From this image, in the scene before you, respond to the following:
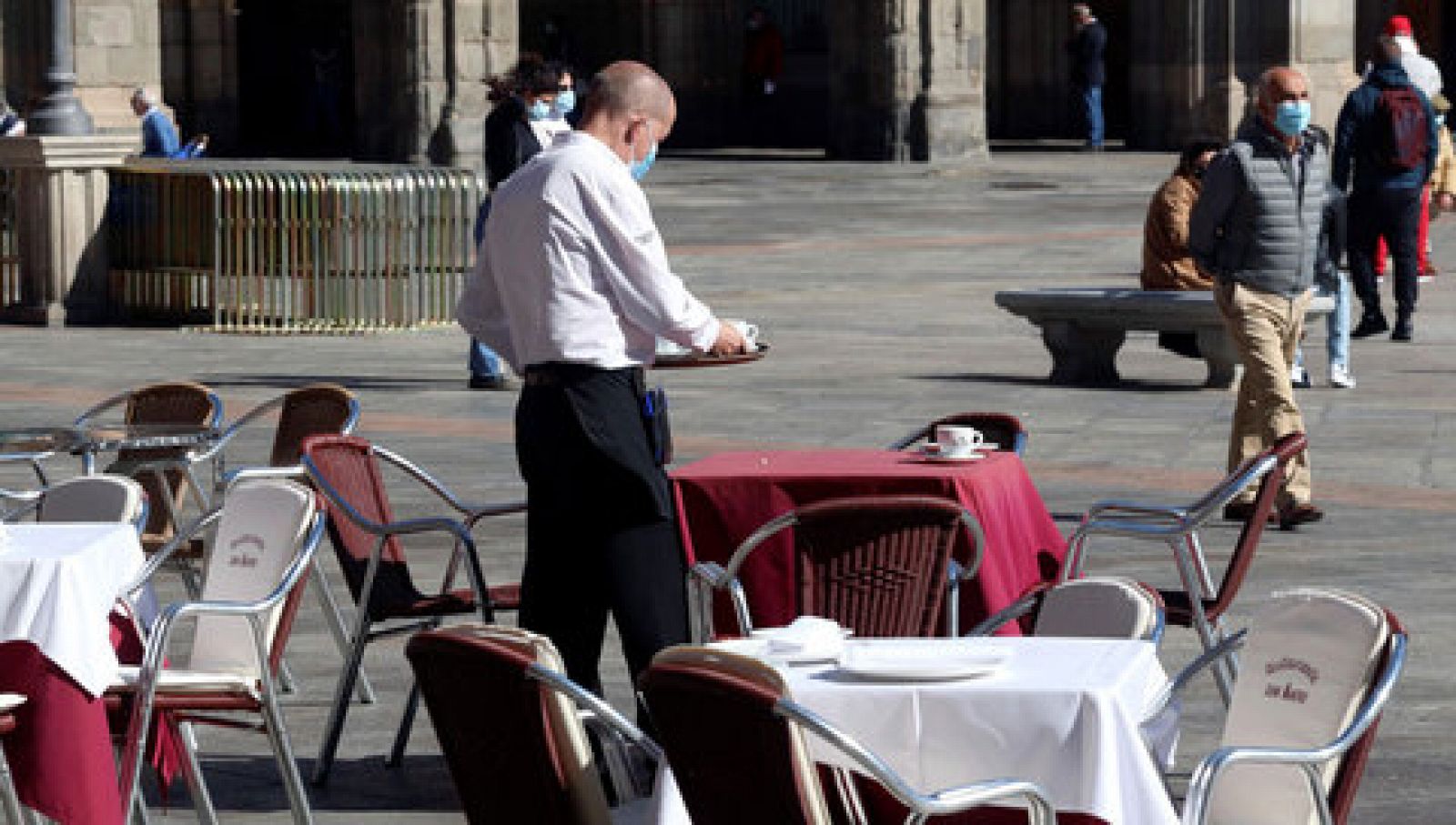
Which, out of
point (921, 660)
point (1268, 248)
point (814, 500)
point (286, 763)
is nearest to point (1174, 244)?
point (1268, 248)

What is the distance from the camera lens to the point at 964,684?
6301 millimetres

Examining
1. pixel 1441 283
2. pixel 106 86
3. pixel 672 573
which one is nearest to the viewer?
pixel 672 573

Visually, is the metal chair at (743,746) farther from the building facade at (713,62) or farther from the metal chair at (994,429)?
the building facade at (713,62)

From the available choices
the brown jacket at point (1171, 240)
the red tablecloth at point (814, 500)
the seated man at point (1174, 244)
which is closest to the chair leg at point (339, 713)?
the red tablecloth at point (814, 500)

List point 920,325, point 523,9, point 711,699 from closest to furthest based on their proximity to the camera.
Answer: point 711,699
point 920,325
point 523,9

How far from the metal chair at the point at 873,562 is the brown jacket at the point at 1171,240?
848cm

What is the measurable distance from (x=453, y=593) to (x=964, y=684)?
3.14m

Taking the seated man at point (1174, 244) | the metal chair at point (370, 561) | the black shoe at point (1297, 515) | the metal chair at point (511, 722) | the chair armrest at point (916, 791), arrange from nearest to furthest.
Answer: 1. the chair armrest at point (916, 791)
2. the metal chair at point (511, 722)
3. the metal chair at point (370, 561)
4. the black shoe at point (1297, 515)
5. the seated man at point (1174, 244)

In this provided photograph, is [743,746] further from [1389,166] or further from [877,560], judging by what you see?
[1389,166]

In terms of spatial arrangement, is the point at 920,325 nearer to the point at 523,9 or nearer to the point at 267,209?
the point at 267,209

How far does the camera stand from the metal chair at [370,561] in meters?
8.90

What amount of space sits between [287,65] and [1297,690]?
1781 inches

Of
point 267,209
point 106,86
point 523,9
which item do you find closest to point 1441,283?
point 267,209

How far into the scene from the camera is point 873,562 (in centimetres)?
843
